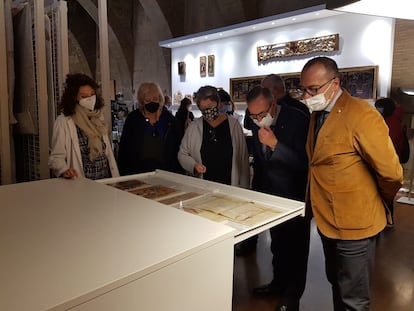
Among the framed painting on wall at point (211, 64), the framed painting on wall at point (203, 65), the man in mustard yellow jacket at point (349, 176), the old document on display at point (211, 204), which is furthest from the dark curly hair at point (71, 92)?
the framed painting on wall at point (203, 65)

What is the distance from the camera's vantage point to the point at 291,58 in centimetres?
714

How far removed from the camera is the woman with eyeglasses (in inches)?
103

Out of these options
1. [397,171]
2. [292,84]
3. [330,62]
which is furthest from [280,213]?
[292,84]

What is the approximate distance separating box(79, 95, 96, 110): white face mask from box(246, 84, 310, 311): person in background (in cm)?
110

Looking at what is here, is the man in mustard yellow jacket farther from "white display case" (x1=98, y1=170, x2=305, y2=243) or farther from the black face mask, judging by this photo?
the black face mask

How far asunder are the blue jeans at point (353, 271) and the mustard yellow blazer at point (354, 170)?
0.20 feet

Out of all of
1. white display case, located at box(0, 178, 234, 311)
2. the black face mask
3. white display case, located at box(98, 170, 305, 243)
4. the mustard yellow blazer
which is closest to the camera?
white display case, located at box(0, 178, 234, 311)

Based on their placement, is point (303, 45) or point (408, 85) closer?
point (408, 85)

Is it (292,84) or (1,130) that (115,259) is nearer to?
(1,130)

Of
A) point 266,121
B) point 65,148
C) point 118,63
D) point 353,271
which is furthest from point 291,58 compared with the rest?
point 118,63

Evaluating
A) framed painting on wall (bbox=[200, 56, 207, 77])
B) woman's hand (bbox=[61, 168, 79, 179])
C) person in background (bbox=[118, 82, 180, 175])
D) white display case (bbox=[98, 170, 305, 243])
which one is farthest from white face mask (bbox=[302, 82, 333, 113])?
framed painting on wall (bbox=[200, 56, 207, 77])

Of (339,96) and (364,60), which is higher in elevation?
(364,60)

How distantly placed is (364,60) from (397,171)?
5.15 m

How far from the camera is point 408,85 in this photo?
5977 mm
